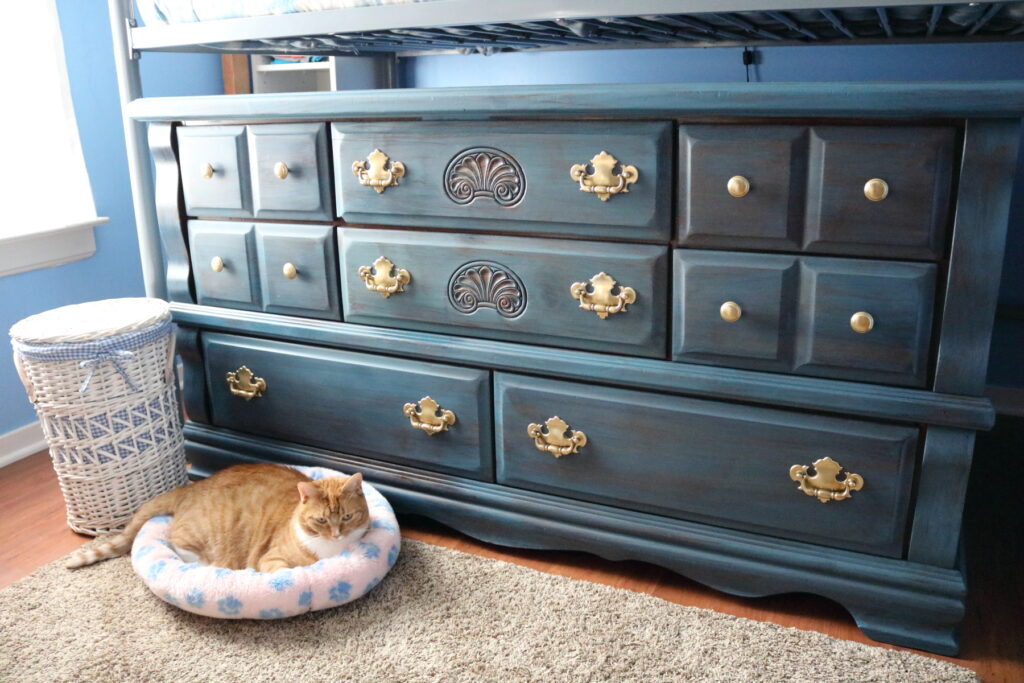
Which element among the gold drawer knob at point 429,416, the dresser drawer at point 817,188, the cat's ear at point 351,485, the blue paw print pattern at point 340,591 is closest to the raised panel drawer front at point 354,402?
the gold drawer knob at point 429,416

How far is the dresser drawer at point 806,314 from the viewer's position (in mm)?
1288

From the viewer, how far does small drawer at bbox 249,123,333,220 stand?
66.4 inches

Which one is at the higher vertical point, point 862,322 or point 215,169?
point 215,169

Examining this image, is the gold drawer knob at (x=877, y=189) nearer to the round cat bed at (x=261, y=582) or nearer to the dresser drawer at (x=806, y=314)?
the dresser drawer at (x=806, y=314)

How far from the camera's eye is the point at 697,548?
152 centimetres

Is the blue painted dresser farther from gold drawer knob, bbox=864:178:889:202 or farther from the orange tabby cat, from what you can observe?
the orange tabby cat

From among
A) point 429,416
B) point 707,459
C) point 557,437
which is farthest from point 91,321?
point 707,459

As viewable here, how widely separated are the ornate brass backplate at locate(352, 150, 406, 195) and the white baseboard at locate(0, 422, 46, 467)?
119 cm

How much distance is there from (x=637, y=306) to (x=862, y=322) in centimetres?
36

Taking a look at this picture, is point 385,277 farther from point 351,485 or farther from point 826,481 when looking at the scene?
point 826,481

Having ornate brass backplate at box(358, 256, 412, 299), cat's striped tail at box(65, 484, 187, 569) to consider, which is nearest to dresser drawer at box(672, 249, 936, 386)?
ornate brass backplate at box(358, 256, 412, 299)

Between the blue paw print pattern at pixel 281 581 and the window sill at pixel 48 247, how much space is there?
118 cm

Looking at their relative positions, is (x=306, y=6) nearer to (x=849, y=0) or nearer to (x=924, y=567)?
(x=849, y=0)

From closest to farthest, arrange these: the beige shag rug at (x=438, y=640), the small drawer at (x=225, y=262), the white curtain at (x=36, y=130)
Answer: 1. the beige shag rug at (x=438, y=640)
2. the small drawer at (x=225, y=262)
3. the white curtain at (x=36, y=130)
